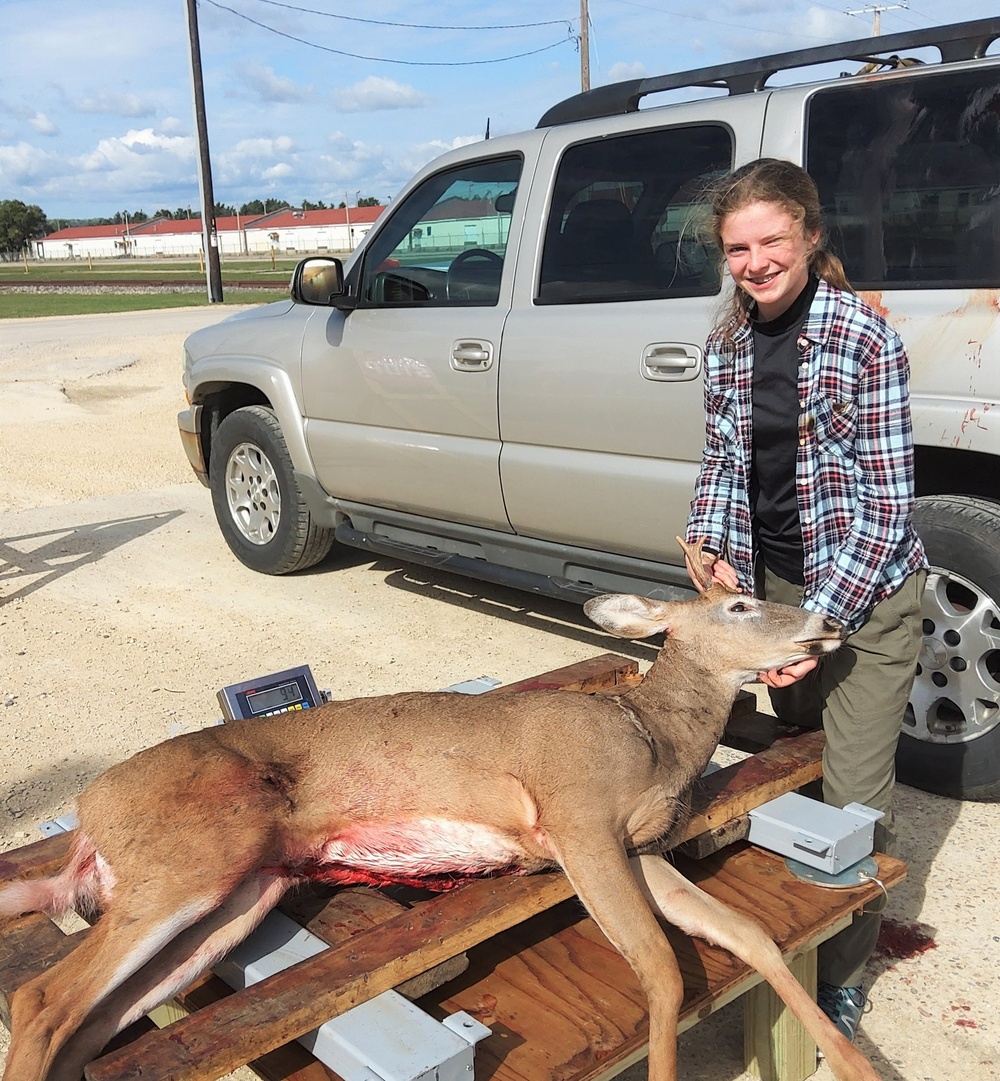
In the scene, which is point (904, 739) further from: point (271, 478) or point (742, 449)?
point (271, 478)

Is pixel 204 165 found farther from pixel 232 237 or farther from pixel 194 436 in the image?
pixel 232 237

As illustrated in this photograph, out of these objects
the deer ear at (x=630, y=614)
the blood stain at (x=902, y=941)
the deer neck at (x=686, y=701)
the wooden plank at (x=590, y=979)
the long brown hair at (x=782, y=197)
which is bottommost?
the blood stain at (x=902, y=941)

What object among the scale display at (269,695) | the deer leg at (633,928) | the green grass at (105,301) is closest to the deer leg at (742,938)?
the deer leg at (633,928)

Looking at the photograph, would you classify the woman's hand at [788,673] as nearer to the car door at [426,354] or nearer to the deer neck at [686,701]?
the deer neck at [686,701]

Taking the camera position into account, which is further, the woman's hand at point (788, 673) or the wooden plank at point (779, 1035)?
the woman's hand at point (788, 673)

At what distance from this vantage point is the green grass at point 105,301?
2934cm

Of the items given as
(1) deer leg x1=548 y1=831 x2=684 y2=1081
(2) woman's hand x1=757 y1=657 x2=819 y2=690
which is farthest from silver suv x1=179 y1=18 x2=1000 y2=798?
(1) deer leg x1=548 y1=831 x2=684 y2=1081

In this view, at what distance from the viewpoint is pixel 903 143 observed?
404 centimetres

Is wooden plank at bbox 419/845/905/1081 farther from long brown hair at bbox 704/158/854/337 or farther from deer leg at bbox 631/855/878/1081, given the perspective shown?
long brown hair at bbox 704/158/854/337

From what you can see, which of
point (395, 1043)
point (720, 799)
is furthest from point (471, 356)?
point (395, 1043)

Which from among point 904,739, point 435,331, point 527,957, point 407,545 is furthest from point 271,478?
point 527,957

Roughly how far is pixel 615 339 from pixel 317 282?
2176 mm

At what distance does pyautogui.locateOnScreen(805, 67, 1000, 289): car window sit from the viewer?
3850 mm

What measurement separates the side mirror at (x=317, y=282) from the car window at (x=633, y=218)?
1451 mm
